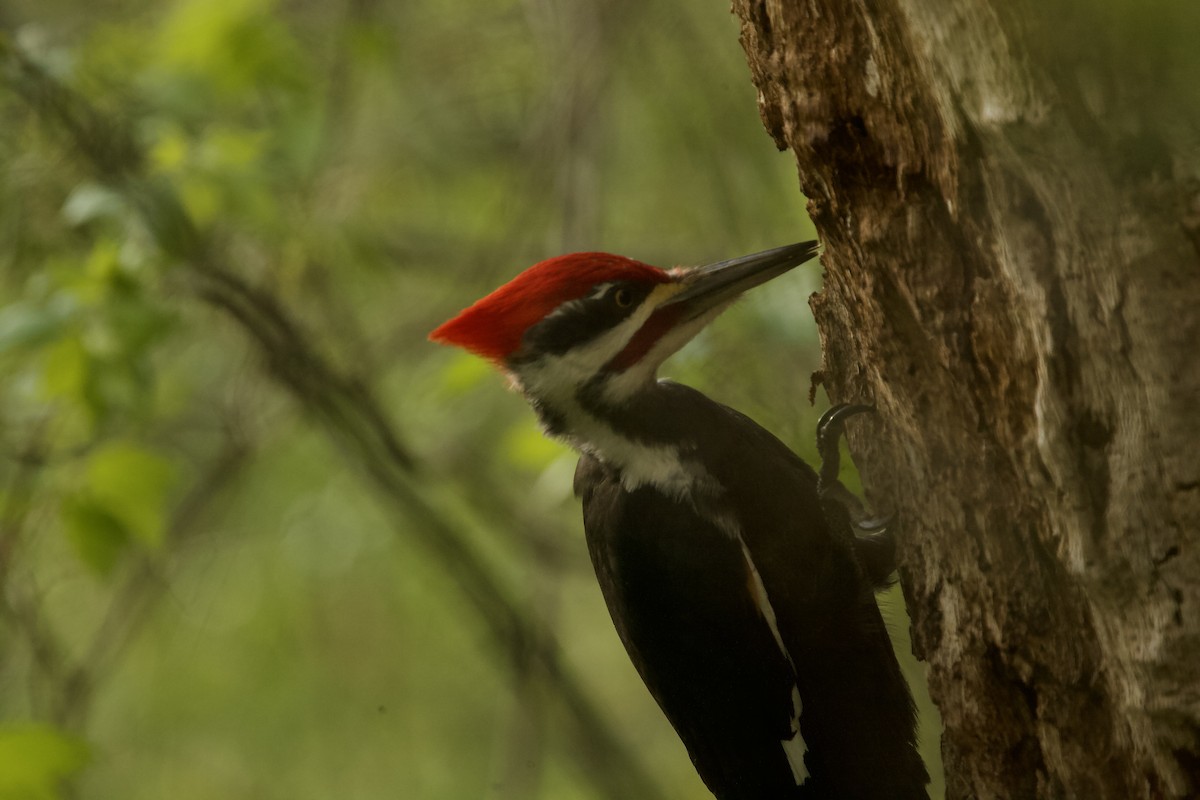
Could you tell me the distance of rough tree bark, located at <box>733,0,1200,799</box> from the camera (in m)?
1.34

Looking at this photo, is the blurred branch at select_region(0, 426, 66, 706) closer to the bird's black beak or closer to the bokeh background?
the bokeh background

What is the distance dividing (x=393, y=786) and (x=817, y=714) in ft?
16.2

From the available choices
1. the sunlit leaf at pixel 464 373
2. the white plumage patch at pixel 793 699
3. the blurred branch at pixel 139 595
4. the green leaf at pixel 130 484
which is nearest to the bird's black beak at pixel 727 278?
the white plumage patch at pixel 793 699

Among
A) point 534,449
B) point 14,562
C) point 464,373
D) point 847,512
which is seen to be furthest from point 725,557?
point 14,562

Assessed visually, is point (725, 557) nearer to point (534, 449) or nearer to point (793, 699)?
point (793, 699)

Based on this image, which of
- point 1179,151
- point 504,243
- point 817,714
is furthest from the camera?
point 504,243

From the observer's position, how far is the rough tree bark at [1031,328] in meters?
1.34

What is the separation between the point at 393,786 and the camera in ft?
22.2

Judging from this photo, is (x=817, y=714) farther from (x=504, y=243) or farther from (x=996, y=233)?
(x=504, y=243)

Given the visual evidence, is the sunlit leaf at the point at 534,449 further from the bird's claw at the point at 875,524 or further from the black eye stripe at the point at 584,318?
the bird's claw at the point at 875,524

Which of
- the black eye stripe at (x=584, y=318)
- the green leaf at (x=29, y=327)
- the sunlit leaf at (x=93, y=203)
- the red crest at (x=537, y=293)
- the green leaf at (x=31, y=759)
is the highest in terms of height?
the sunlit leaf at (x=93, y=203)

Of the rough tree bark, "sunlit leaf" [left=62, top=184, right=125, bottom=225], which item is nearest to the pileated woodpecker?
the rough tree bark

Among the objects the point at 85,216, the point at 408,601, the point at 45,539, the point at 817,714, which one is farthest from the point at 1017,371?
the point at 408,601

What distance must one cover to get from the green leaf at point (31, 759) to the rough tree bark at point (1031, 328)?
1612 mm
